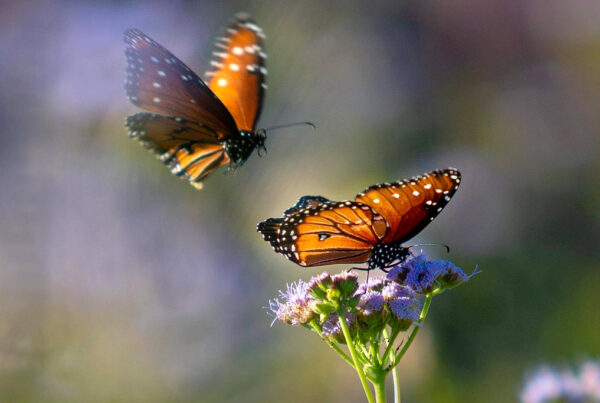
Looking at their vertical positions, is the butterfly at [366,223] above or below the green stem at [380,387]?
above

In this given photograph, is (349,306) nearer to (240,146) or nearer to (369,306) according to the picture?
(369,306)

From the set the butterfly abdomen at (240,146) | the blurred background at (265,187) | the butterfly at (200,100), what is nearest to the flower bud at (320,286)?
the butterfly at (200,100)

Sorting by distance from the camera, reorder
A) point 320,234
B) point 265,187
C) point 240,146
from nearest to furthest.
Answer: point 320,234
point 240,146
point 265,187

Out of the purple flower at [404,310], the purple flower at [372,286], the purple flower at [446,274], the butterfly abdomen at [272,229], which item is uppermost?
the butterfly abdomen at [272,229]

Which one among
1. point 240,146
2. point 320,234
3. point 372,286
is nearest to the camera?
point 372,286

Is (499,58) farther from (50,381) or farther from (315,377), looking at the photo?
(50,381)

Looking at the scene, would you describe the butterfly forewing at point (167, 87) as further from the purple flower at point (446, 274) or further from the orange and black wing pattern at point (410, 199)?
the purple flower at point (446, 274)

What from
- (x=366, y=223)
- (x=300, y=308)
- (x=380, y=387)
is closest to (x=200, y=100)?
(x=366, y=223)
